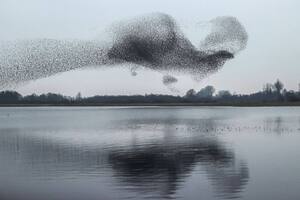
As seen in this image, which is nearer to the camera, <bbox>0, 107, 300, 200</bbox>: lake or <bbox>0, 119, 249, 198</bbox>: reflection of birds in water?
<bbox>0, 107, 300, 200</bbox>: lake

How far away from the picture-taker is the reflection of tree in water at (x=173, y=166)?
15.6m

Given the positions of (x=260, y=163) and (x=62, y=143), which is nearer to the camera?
(x=260, y=163)

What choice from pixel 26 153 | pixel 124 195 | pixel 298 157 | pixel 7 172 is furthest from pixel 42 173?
pixel 298 157

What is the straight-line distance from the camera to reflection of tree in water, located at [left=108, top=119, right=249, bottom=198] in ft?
51.1

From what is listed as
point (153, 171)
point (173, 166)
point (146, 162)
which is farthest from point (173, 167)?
point (146, 162)

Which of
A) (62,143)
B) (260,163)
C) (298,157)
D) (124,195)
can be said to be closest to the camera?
(124,195)

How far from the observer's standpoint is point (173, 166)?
792 inches

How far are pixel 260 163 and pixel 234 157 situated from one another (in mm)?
2417

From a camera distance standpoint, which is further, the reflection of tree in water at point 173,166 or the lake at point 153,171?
the reflection of tree in water at point 173,166

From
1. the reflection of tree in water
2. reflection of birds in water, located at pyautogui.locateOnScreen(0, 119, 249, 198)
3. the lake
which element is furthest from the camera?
reflection of birds in water, located at pyautogui.locateOnScreen(0, 119, 249, 198)

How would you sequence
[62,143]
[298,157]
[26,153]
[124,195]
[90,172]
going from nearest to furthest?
[124,195] < [90,172] < [298,157] < [26,153] < [62,143]

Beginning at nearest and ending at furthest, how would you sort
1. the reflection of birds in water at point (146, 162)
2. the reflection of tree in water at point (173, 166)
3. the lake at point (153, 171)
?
1. the lake at point (153, 171)
2. the reflection of tree in water at point (173, 166)
3. the reflection of birds in water at point (146, 162)

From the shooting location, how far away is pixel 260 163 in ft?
67.5

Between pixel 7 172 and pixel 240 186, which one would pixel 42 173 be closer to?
pixel 7 172
